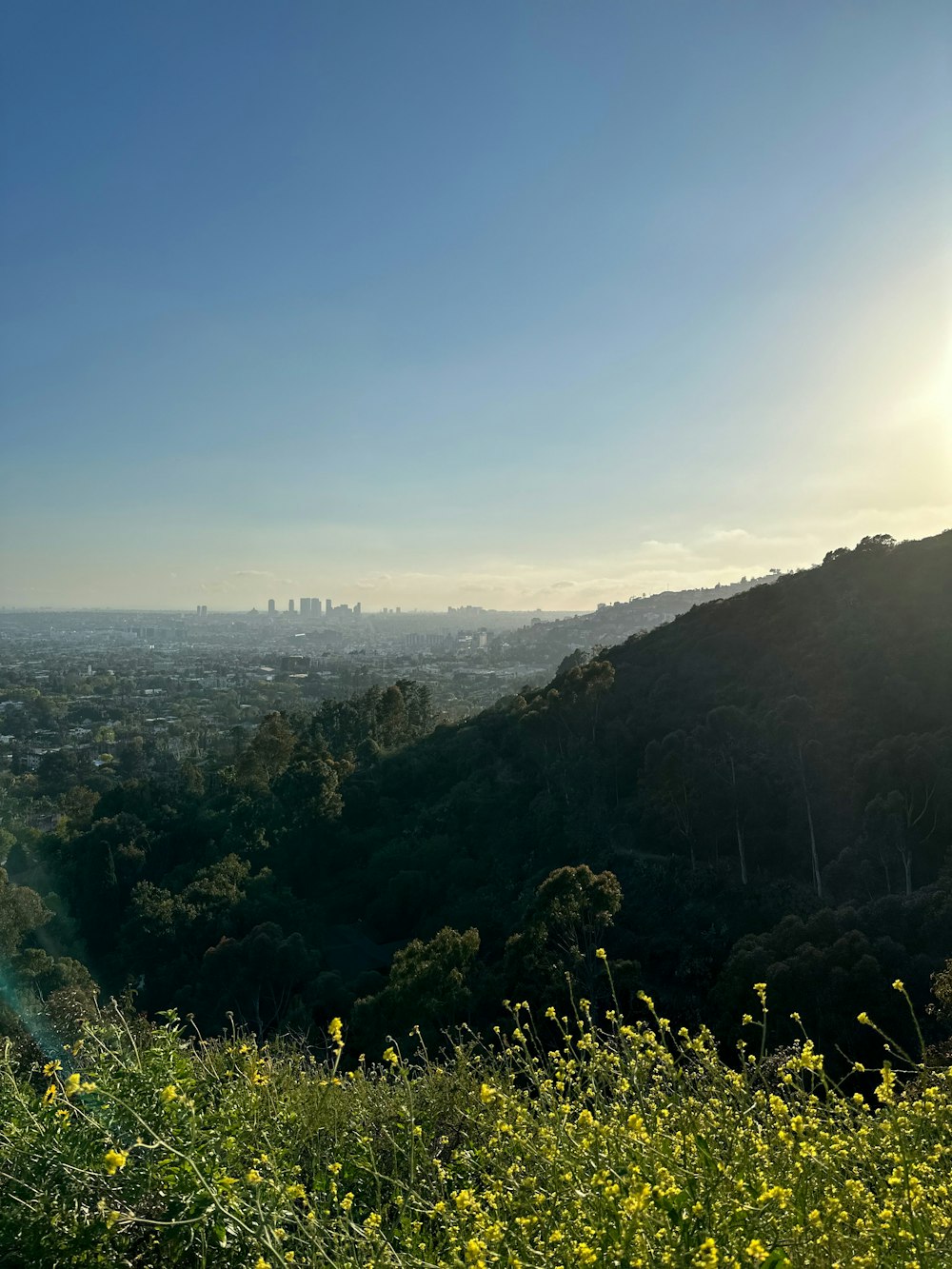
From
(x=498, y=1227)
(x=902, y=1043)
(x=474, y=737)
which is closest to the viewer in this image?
(x=498, y=1227)

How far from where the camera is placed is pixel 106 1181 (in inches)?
94.4

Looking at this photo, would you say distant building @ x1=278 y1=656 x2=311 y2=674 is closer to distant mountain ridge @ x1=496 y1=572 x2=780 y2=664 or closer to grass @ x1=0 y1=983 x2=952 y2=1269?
distant mountain ridge @ x1=496 y1=572 x2=780 y2=664

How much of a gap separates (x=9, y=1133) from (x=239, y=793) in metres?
23.1

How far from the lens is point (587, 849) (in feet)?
54.7

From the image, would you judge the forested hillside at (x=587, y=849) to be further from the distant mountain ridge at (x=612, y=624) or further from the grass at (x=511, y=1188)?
the distant mountain ridge at (x=612, y=624)

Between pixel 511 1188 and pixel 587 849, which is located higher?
pixel 511 1188

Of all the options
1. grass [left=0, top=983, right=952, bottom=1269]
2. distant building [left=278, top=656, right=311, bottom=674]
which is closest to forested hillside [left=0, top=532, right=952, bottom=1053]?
grass [left=0, top=983, right=952, bottom=1269]

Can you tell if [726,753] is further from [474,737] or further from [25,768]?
[25,768]

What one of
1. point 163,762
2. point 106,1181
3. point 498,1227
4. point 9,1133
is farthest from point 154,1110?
point 163,762

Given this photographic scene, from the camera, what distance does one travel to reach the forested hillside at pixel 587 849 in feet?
34.8

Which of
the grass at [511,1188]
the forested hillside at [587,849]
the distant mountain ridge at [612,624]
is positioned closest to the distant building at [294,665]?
the distant mountain ridge at [612,624]

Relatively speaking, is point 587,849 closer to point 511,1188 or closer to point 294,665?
point 511,1188

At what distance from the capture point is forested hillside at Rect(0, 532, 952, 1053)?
10.6 meters

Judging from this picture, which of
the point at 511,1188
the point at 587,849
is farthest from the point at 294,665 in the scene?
the point at 511,1188
